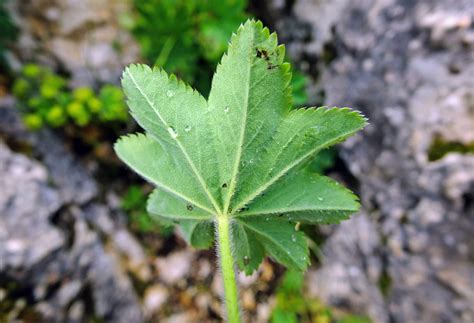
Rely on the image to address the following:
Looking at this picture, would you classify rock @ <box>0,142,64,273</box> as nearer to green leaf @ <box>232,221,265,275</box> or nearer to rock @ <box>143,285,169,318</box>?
rock @ <box>143,285,169,318</box>

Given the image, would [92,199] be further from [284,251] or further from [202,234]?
[284,251]

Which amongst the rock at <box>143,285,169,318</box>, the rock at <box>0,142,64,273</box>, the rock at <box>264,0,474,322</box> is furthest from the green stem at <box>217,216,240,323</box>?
the rock at <box>143,285,169,318</box>

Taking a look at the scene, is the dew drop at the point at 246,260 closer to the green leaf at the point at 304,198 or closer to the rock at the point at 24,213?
the green leaf at the point at 304,198

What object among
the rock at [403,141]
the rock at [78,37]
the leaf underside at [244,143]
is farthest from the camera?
the rock at [78,37]

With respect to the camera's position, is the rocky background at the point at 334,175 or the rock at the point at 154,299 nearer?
the rocky background at the point at 334,175

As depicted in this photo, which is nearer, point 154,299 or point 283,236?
point 283,236

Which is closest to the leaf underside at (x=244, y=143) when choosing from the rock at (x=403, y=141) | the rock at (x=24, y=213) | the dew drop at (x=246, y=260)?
the dew drop at (x=246, y=260)

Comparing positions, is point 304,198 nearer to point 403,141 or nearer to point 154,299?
point 403,141

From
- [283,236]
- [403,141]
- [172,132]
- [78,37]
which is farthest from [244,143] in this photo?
[78,37]
